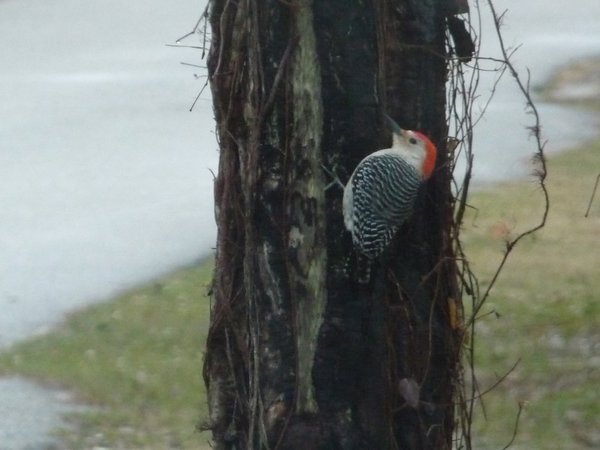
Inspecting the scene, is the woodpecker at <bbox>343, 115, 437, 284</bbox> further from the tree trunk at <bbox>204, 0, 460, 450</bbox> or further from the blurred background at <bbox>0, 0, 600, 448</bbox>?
the blurred background at <bbox>0, 0, 600, 448</bbox>

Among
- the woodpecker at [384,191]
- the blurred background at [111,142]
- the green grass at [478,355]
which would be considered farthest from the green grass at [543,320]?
the woodpecker at [384,191]

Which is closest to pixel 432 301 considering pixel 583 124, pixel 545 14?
pixel 583 124

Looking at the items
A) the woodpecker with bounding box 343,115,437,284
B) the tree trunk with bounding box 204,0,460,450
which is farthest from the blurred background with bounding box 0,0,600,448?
the woodpecker with bounding box 343,115,437,284

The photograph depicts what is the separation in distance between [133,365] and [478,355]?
222 cm

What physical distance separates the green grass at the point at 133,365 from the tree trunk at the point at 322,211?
272 cm

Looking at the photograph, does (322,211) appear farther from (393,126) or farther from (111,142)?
(111,142)

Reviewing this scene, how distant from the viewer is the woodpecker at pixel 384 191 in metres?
3.99

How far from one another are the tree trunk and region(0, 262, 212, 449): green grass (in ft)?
8.91

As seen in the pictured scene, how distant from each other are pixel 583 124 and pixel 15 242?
8230 mm

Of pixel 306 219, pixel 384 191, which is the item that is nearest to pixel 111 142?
pixel 384 191

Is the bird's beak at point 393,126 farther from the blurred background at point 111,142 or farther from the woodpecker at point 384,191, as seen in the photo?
the blurred background at point 111,142

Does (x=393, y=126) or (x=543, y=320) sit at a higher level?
(x=393, y=126)

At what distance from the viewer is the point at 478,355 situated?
7.87 meters

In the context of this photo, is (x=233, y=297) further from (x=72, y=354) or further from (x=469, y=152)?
(x=72, y=354)
